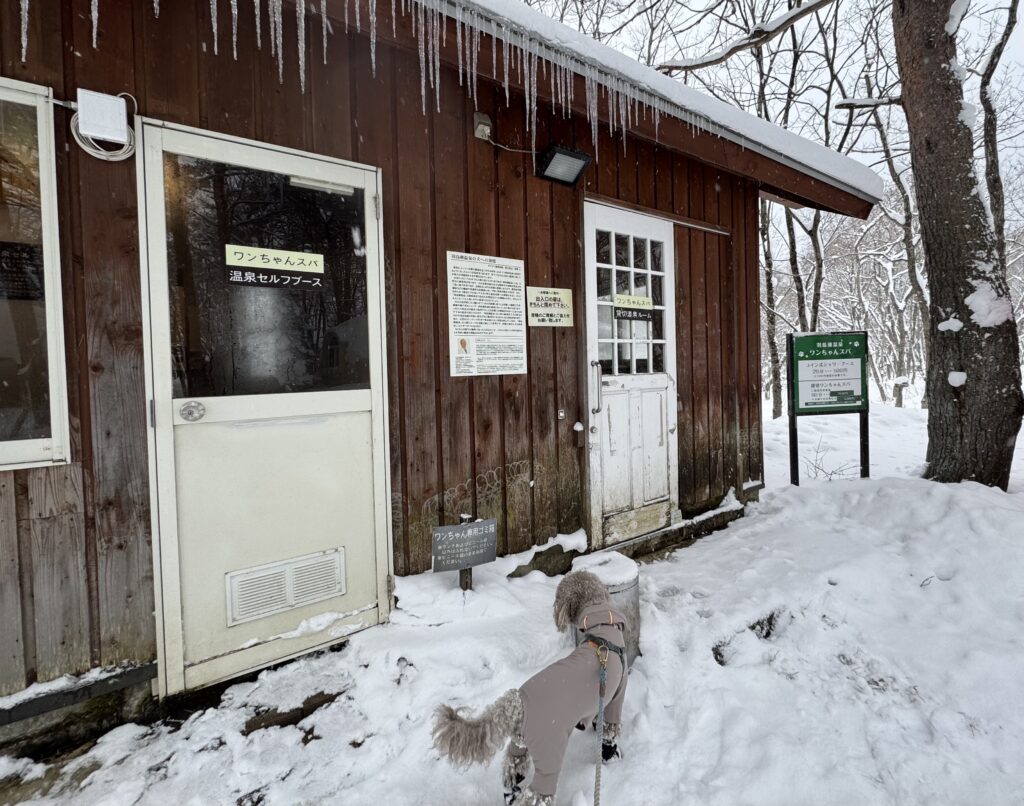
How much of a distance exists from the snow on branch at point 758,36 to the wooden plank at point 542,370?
3699mm

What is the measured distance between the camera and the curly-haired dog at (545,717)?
1355 mm

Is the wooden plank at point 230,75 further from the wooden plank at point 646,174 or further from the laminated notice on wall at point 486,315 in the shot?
the wooden plank at point 646,174

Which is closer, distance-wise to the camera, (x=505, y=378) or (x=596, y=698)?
(x=596, y=698)

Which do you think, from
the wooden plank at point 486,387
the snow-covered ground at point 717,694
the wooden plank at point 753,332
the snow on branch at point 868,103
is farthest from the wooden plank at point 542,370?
the snow on branch at point 868,103

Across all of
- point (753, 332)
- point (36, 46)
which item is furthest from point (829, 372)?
point (36, 46)

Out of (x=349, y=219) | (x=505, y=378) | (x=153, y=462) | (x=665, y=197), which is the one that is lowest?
(x=153, y=462)

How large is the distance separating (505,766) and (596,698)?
0.39m

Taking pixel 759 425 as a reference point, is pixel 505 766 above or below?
below

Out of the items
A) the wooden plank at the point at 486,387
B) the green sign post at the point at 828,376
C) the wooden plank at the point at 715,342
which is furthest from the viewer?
the green sign post at the point at 828,376

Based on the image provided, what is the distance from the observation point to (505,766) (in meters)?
1.62

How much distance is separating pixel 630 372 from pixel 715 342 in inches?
48.7

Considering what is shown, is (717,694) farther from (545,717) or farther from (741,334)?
(741,334)

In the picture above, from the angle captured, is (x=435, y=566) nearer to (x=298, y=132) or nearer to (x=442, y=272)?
(x=442, y=272)

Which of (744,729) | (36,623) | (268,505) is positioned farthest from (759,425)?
(36,623)
